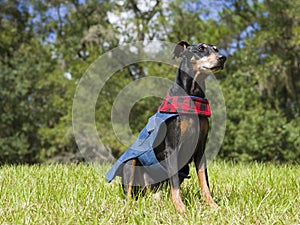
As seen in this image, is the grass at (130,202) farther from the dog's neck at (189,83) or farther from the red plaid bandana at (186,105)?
the dog's neck at (189,83)

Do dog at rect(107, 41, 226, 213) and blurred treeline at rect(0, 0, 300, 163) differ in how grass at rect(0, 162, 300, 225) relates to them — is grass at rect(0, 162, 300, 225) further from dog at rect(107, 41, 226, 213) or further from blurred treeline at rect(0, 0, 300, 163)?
blurred treeline at rect(0, 0, 300, 163)


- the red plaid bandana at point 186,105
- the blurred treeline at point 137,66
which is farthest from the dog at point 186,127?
the blurred treeline at point 137,66

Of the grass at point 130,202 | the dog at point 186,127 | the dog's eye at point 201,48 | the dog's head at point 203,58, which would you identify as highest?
the dog's eye at point 201,48

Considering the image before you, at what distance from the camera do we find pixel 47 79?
69.4ft

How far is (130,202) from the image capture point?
372cm

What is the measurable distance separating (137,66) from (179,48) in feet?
59.2

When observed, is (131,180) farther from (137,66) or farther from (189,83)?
(137,66)

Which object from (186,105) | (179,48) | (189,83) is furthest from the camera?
(179,48)

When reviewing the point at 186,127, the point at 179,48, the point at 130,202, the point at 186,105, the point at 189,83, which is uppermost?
the point at 179,48

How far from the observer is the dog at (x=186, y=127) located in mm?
3533

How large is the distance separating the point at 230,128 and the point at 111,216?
1449 cm

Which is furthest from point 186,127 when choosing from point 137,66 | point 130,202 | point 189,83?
point 137,66

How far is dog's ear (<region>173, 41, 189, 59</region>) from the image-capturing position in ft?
12.7

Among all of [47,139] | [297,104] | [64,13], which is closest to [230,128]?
[297,104]
